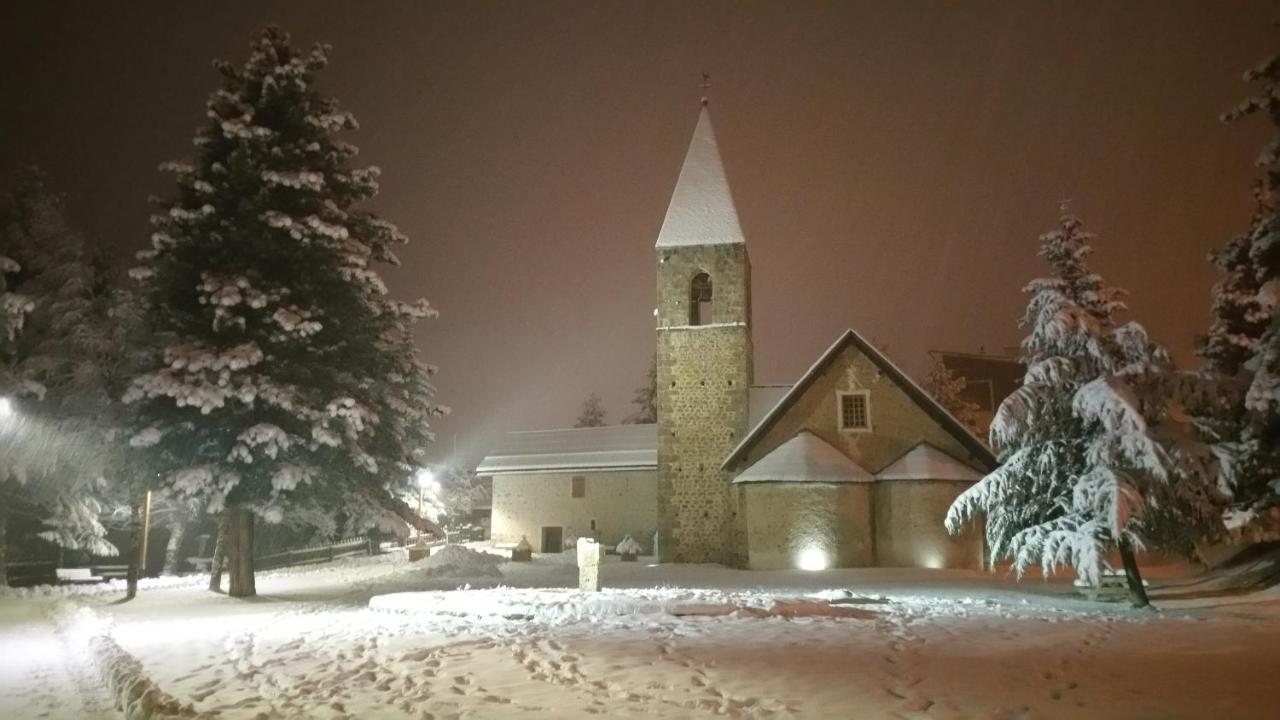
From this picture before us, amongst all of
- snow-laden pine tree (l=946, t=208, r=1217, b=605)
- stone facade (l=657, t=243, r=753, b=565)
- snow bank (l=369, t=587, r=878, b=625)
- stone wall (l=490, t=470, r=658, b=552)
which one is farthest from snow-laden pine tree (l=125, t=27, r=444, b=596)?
stone wall (l=490, t=470, r=658, b=552)

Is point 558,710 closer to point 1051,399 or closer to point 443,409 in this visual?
point 1051,399

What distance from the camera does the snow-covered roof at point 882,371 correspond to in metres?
29.4

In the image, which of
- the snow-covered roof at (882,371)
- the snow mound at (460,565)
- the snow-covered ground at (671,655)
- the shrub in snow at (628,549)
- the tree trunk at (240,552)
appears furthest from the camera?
the shrub in snow at (628,549)

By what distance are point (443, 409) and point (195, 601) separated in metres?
6.70

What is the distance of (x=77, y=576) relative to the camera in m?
25.9

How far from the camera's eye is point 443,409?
21734 millimetres

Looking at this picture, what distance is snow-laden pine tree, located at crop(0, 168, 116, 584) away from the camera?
20766mm

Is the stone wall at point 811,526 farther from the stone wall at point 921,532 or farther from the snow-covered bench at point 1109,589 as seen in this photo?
the snow-covered bench at point 1109,589

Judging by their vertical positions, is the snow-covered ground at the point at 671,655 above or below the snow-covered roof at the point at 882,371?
below

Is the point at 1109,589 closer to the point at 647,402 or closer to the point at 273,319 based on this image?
the point at 273,319

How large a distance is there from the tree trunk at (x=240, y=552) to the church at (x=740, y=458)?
49.5ft

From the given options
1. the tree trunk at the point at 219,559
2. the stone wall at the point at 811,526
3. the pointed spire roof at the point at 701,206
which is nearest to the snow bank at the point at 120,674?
the tree trunk at the point at 219,559

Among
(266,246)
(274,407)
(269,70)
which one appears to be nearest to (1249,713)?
(274,407)

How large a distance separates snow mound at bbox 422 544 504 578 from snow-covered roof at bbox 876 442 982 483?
12735 mm
